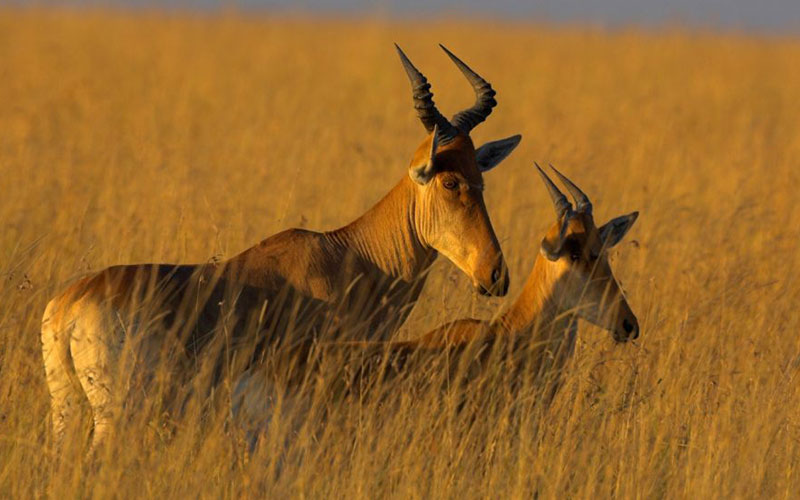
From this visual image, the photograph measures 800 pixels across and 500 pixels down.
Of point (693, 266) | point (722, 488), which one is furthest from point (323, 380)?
point (693, 266)

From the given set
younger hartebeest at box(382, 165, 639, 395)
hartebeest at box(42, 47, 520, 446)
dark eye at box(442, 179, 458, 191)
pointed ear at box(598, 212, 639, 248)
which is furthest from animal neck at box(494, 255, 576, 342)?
dark eye at box(442, 179, 458, 191)

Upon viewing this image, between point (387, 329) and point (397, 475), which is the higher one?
point (387, 329)

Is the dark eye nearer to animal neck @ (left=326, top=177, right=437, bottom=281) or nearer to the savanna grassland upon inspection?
animal neck @ (left=326, top=177, right=437, bottom=281)

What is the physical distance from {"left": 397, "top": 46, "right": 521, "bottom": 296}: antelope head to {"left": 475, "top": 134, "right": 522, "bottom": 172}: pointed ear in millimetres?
232

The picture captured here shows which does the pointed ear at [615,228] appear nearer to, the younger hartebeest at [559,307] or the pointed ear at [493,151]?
the younger hartebeest at [559,307]

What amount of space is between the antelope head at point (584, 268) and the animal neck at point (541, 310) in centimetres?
5

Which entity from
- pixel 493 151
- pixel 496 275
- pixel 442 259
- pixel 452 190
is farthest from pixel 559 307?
pixel 442 259

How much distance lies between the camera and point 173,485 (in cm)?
608

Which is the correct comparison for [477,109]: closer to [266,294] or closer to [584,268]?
[584,268]

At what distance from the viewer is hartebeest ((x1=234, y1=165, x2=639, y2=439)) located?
702 cm

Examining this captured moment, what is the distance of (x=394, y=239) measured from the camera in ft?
27.6

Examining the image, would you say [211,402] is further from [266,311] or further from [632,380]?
[632,380]

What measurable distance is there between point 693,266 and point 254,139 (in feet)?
22.6

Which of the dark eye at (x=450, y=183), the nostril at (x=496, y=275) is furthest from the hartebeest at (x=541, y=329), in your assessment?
the dark eye at (x=450, y=183)
